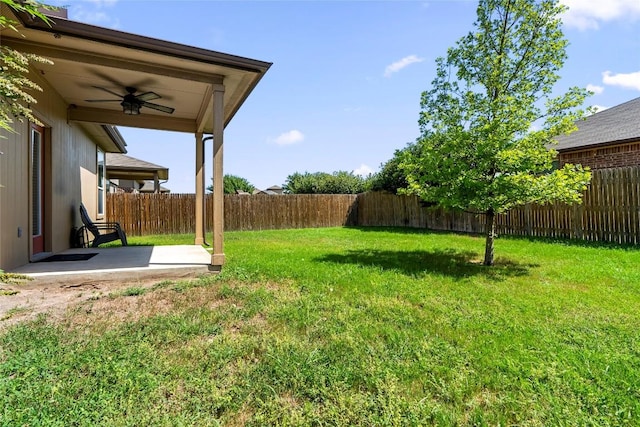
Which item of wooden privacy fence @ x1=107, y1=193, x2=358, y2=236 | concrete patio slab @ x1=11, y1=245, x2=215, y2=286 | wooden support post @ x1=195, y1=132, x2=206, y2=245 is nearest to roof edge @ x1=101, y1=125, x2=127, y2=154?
wooden privacy fence @ x1=107, y1=193, x2=358, y2=236

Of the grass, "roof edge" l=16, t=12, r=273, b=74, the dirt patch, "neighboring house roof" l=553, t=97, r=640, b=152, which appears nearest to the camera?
the grass

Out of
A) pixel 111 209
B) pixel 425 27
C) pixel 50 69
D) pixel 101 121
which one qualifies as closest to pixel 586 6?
pixel 425 27

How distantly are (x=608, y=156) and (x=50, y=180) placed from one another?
611 inches

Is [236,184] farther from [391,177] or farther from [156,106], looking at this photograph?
[156,106]

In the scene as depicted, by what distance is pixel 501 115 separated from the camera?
17.8ft

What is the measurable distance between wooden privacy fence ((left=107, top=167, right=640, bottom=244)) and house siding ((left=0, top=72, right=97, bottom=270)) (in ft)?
11.6

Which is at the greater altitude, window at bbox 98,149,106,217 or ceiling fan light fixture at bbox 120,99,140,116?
ceiling fan light fixture at bbox 120,99,140,116

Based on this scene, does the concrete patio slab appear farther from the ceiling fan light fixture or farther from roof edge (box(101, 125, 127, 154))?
roof edge (box(101, 125, 127, 154))

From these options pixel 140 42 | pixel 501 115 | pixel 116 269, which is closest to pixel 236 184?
pixel 116 269

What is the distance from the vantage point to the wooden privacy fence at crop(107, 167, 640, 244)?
779 centimetres

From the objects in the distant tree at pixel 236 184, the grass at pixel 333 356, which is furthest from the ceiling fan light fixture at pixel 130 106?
the distant tree at pixel 236 184

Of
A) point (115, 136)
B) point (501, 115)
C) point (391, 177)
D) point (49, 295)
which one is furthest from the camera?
point (391, 177)

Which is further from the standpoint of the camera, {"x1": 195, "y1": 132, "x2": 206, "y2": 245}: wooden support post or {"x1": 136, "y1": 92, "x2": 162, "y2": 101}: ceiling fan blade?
{"x1": 195, "y1": 132, "x2": 206, "y2": 245}: wooden support post

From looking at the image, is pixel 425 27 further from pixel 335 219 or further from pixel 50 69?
pixel 335 219
